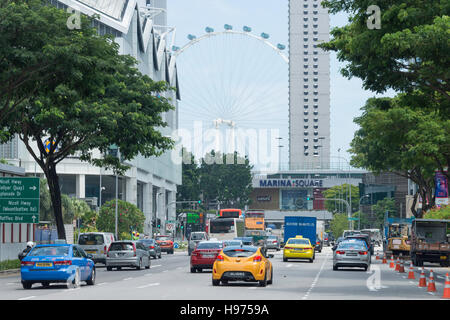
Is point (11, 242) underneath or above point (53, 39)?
underneath

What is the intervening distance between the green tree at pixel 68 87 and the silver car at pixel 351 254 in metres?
11.1

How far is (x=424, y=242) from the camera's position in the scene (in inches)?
1961

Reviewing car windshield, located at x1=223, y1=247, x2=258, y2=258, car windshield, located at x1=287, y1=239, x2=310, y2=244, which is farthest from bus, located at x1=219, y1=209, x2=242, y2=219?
car windshield, located at x1=223, y1=247, x2=258, y2=258

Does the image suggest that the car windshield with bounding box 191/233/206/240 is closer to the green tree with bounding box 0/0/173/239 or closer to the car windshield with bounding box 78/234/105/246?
the car windshield with bounding box 78/234/105/246

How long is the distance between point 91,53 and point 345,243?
1717 centimetres

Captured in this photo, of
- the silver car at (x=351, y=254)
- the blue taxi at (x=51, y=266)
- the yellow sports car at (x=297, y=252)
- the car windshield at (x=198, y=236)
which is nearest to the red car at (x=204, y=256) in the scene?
the silver car at (x=351, y=254)

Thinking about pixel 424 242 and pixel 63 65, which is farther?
pixel 424 242

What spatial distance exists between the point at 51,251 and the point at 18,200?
55.5ft

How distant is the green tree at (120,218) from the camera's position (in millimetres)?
90875

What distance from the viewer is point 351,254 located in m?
42.3

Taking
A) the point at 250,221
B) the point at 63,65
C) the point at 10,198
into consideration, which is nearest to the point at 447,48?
the point at 63,65

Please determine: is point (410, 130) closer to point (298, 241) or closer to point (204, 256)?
point (204, 256)
